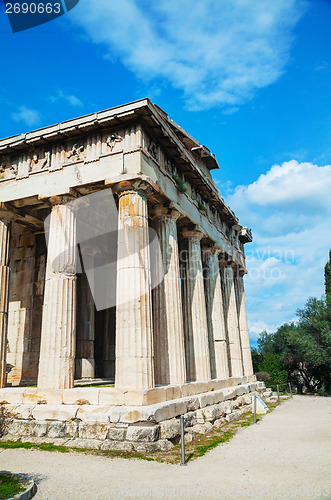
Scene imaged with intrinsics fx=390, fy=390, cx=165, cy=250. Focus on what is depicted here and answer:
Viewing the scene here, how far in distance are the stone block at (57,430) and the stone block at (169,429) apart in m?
2.47

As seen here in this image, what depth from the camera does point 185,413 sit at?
1088cm

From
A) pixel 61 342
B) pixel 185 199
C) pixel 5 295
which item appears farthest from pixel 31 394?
pixel 185 199

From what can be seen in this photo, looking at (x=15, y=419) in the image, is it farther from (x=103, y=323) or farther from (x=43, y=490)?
(x=103, y=323)

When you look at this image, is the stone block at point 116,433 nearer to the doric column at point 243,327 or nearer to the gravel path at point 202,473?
the gravel path at point 202,473

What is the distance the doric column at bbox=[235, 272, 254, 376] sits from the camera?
911 inches

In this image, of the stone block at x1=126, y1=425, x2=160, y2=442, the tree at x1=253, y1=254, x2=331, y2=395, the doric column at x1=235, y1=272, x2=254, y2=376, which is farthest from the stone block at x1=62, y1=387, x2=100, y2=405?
the tree at x1=253, y1=254, x2=331, y2=395

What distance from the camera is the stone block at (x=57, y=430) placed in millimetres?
9570

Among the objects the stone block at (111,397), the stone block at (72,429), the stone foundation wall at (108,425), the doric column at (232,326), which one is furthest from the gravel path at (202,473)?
the doric column at (232,326)

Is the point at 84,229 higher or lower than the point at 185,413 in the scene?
higher

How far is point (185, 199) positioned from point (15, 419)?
31.3ft

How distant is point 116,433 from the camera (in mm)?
8945

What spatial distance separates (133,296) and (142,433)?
3.47 m

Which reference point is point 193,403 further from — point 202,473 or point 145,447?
point 202,473

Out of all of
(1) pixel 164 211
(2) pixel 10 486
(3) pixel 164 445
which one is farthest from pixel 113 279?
(2) pixel 10 486
